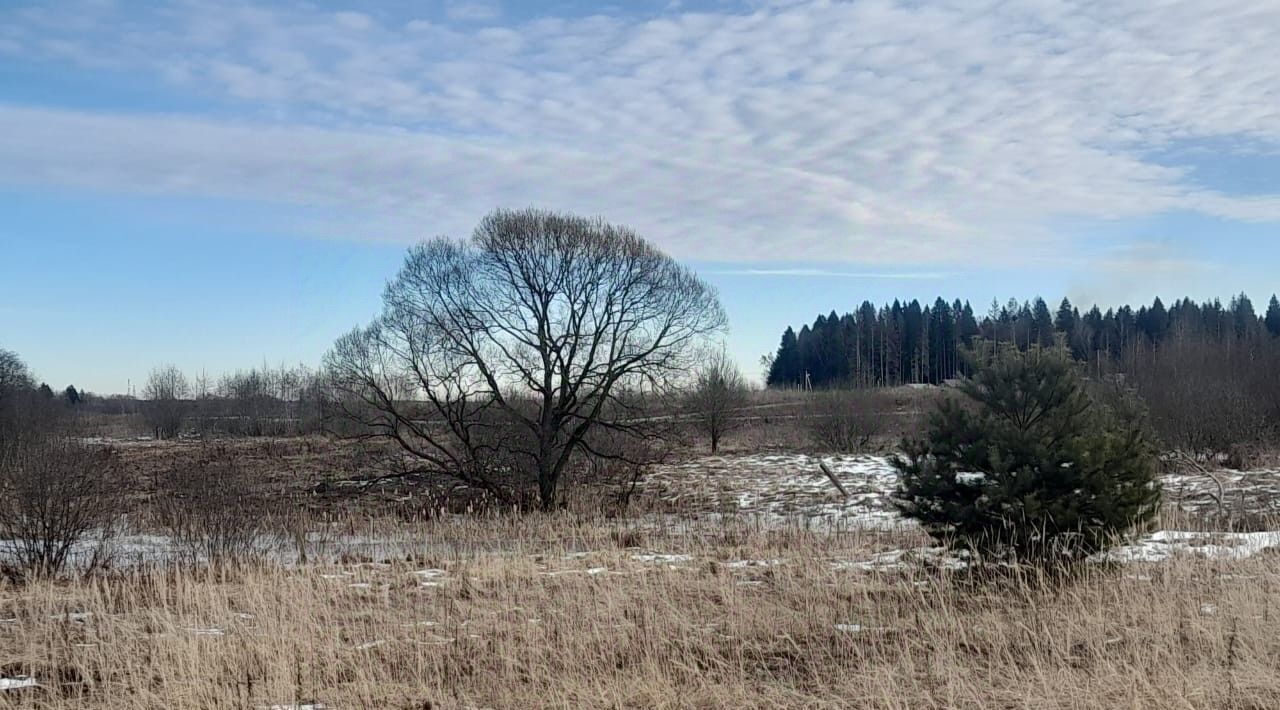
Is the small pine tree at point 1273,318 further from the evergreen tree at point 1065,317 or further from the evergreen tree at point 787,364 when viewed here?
the evergreen tree at point 787,364

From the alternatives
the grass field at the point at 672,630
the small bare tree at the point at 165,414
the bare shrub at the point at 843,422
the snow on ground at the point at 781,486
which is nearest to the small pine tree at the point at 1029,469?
the grass field at the point at 672,630

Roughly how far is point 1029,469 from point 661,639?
Answer: 3.75 metres

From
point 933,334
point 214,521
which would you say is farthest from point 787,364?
point 214,521

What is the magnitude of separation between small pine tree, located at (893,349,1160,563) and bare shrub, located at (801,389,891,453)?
76.0 feet

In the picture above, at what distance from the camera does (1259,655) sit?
601 centimetres

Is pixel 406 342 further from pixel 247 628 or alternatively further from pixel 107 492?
pixel 247 628

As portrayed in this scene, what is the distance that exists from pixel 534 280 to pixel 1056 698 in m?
17.7

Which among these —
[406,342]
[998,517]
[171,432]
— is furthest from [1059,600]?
[171,432]

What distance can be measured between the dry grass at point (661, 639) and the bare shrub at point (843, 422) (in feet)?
73.6

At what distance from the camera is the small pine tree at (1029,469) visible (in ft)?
27.2

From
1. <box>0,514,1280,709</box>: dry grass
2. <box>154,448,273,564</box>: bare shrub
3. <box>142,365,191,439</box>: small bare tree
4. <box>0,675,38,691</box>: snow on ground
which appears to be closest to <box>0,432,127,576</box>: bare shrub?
Result: <box>154,448,273,564</box>: bare shrub

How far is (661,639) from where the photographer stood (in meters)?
7.23

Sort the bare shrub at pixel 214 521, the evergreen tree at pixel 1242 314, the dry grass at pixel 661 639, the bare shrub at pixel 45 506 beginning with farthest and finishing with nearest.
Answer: the evergreen tree at pixel 1242 314
the bare shrub at pixel 214 521
the bare shrub at pixel 45 506
the dry grass at pixel 661 639

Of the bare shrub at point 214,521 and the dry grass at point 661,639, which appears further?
the bare shrub at point 214,521
